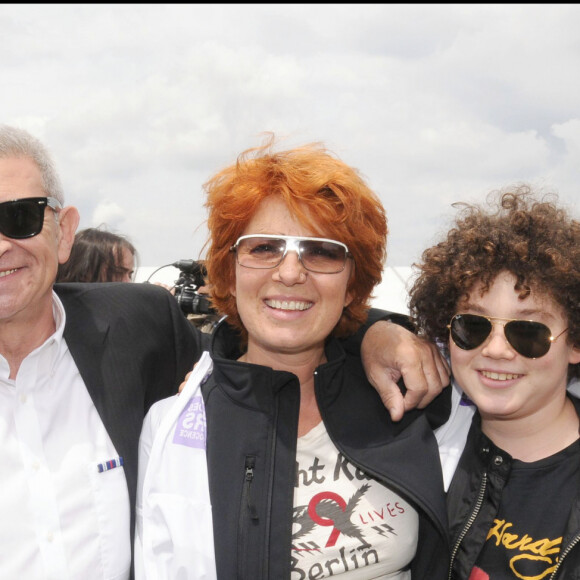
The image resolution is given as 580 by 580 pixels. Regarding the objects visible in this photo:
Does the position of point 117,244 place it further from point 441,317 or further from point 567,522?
point 567,522

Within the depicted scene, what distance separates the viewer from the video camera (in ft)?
18.7

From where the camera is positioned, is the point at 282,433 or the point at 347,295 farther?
the point at 347,295

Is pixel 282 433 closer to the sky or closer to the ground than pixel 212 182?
closer to the ground

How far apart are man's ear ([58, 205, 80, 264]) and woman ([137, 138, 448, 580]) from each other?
2.01ft

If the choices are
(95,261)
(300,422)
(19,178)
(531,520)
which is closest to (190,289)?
(95,261)

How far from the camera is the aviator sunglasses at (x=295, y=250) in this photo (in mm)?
2199

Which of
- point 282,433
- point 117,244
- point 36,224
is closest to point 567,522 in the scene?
point 282,433

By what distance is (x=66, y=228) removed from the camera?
257 cm

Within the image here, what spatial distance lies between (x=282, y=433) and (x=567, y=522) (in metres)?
0.95

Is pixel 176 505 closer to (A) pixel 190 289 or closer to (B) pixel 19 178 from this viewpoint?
(B) pixel 19 178

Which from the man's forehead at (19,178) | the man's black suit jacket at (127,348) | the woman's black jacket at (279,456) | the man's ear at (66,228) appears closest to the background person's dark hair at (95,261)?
the man's black suit jacket at (127,348)

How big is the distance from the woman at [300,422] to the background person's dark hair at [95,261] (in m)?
3.15

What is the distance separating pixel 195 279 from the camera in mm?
6301

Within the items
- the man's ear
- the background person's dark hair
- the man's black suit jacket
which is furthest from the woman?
the background person's dark hair
